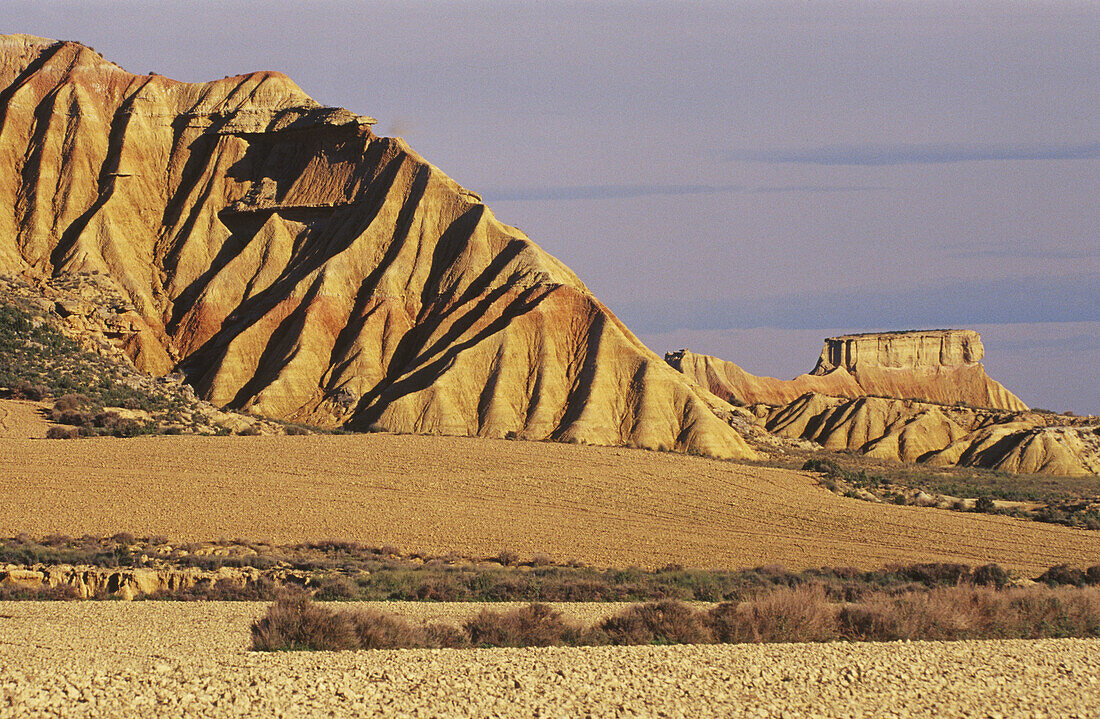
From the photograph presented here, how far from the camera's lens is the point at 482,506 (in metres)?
36.2

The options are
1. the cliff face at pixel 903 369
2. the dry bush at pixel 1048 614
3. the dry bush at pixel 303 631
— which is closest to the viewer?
the dry bush at pixel 303 631

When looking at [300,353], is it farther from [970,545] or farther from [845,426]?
[845,426]

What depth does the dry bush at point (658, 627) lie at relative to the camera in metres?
17.6

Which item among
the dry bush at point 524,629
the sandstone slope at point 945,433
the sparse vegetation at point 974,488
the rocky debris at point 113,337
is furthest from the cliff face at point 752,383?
the dry bush at point 524,629

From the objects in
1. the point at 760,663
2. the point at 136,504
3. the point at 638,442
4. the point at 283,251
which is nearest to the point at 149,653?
the point at 760,663

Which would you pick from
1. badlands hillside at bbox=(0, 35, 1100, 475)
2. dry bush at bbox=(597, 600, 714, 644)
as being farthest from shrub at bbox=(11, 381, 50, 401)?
dry bush at bbox=(597, 600, 714, 644)

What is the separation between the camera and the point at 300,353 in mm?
71375

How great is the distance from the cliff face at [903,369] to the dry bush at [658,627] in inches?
4912

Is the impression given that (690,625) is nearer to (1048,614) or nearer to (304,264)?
(1048,614)

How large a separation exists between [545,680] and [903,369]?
14668 centimetres

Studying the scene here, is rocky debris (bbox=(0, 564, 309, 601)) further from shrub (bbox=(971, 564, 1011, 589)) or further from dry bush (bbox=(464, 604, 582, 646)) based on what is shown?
shrub (bbox=(971, 564, 1011, 589))

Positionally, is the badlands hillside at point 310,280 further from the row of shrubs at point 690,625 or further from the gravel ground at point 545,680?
the gravel ground at point 545,680

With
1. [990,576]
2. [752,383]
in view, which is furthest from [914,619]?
[752,383]

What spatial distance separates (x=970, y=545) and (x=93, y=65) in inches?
3290
